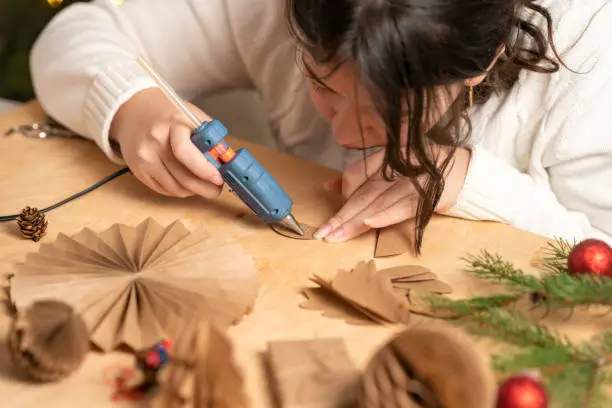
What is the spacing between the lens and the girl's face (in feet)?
1.91

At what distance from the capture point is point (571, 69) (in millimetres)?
852

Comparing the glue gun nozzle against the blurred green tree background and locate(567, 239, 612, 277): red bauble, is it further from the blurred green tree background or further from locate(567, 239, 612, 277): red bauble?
the blurred green tree background

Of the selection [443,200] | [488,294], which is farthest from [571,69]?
[488,294]

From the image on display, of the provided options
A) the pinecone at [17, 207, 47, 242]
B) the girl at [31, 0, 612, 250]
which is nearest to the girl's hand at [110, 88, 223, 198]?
the girl at [31, 0, 612, 250]

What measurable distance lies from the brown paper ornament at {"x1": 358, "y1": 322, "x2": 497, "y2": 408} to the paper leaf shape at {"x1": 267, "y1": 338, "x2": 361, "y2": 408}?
0.03m

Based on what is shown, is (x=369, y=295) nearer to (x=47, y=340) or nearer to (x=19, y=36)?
(x=47, y=340)

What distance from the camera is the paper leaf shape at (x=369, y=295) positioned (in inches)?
23.0

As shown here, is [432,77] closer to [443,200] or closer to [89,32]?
[443,200]

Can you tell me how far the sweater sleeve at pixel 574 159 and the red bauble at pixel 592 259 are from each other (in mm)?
174

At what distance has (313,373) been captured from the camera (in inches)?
19.7

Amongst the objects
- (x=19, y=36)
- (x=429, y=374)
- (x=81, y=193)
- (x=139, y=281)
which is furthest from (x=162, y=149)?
(x=19, y=36)

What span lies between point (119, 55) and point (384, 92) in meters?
0.45

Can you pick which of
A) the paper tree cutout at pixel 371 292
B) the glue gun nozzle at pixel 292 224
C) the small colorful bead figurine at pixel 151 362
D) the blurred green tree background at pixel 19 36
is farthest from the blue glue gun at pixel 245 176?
the blurred green tree background at pixel 19 36

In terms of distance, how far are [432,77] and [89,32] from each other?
54 centimetres
